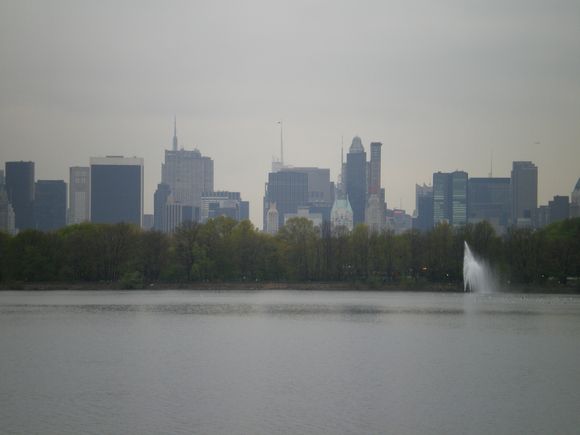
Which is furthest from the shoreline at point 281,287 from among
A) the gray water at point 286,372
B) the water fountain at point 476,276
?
the gray water at point 286,372

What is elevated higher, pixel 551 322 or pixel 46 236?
pixel 46 236

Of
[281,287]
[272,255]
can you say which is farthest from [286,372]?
[272,255]

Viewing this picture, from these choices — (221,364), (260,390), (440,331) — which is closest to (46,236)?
(440,331)

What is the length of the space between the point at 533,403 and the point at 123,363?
21.0 m

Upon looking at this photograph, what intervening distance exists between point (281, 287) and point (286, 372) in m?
82.4

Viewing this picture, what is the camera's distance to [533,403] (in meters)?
39.5

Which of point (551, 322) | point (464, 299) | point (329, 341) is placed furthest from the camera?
point (464, 299)

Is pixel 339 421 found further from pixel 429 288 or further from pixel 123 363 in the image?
pixel 429 288

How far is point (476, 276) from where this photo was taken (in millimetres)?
123062

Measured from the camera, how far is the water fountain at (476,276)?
402ft

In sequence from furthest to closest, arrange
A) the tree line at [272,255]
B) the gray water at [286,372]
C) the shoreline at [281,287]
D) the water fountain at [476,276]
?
the water fountain at [476,276] → the tree line at [272,255] → the shoreline at [281,287] → the gray water at [286,372]

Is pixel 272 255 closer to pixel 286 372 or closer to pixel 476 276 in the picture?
pixel 476 276

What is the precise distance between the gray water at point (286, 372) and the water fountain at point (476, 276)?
38955 millimetres

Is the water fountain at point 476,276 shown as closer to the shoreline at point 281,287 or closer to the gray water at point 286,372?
the shoreline at point 281,287
